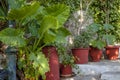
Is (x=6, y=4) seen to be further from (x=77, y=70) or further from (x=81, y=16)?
(x=81, y=16)

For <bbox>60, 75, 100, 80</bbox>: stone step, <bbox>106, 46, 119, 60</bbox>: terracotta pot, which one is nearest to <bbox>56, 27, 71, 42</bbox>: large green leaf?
<bbox>60, 75, 100, 80</bbox>: stone step

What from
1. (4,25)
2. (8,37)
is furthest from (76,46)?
(8,37)

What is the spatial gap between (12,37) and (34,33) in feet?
1.45

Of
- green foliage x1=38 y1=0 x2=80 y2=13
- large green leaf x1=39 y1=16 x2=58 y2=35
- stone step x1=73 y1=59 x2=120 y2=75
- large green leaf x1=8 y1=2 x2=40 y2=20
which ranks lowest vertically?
stone step x1=73 y1=59 x2=120 y2=75

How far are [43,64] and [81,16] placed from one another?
283 cm

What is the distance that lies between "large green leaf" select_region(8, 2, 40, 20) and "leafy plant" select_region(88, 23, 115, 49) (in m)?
2.72

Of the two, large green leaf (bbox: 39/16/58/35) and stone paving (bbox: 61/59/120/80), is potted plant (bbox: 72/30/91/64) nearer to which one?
stone paving (bbox: 61/59/120/80)

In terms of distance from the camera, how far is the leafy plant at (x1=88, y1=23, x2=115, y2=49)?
6773mm

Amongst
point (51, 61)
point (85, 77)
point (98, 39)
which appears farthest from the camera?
point (98, 39)

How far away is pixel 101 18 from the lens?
7.89 metres

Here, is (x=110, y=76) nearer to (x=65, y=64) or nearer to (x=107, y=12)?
(x=65, y=64)

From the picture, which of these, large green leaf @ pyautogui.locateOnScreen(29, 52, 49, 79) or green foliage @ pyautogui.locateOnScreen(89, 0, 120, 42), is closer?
large green leaf @ pyautogui.locateOnScreen(29, 52, 49, 79)

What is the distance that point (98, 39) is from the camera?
710 centimetres

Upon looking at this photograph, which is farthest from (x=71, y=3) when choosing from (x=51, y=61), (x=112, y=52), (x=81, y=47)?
(x=51, y=61)
